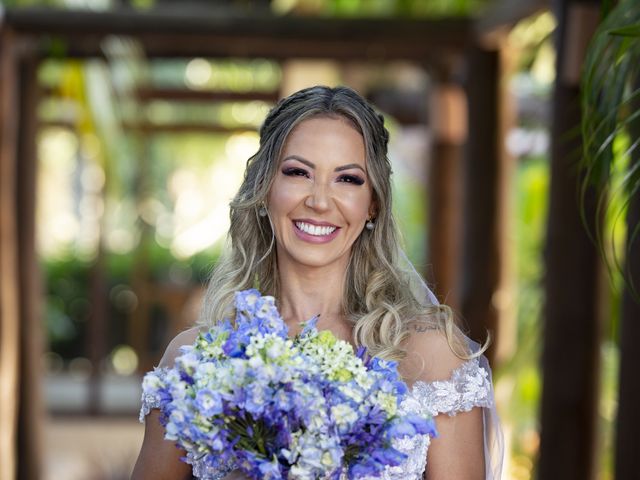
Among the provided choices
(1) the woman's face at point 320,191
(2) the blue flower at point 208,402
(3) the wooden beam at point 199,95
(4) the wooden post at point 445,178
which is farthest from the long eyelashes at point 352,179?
(3) the wooden beam at point 199,95

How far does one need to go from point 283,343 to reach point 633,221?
1268 millimetres

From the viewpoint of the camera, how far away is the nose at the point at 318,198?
91.1 inches

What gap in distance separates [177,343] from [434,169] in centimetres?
506

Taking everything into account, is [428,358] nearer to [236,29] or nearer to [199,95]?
[236,29]

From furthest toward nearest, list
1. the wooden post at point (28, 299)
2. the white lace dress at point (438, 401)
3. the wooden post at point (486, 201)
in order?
the wooden post at point (28, 299), the wooden post at point (486, 201), the white lace dress at point (438, 401)

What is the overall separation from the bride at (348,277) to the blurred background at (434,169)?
333 mm

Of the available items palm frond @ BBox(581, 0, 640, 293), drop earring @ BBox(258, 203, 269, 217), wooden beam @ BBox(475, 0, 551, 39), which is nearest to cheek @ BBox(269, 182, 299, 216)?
drop earring @ BBox(258, 203, 269, 217)

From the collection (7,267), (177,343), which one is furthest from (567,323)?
(7,267)

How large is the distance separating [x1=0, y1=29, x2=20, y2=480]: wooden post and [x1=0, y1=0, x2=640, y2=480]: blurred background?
0.04 feet

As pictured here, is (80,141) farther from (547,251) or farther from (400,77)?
(547,251)

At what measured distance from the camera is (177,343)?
2520 millimetres

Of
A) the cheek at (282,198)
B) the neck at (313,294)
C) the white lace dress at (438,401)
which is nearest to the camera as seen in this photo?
the white lace dress at (438,401)

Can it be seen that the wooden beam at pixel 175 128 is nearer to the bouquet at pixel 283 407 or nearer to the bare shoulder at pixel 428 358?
the bare shoulder at pixel 428 358

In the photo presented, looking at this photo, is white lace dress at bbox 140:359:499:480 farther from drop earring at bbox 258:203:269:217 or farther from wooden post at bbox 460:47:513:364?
wooden post at bbox 460:47:513:364
